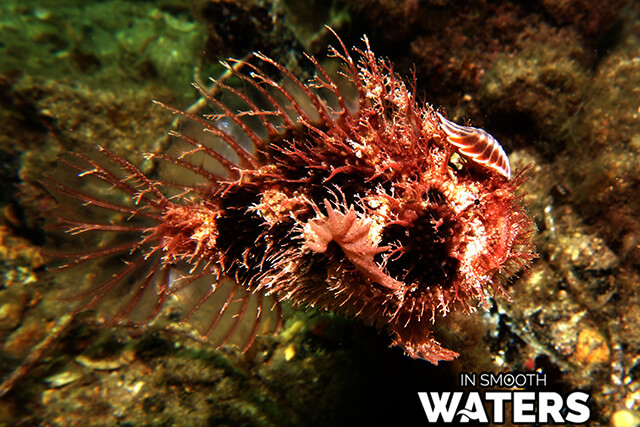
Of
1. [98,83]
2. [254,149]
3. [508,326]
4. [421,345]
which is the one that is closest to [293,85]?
[254,149]

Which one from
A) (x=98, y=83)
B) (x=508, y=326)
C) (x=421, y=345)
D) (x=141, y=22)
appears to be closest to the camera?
(x=421, y=345)

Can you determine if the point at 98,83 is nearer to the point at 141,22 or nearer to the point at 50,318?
the point at 141,22

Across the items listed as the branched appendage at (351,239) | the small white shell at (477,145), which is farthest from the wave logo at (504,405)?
the small white shell at (477,145)

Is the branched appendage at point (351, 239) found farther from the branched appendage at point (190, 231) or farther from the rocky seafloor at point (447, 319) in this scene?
the rocky seafloor at point (447, 319)

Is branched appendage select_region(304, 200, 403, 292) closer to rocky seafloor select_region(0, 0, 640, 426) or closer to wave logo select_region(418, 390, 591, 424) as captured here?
rocky seafloor select_region(0, 0, 640, 426)

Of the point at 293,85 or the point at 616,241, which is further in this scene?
the point at 616,241

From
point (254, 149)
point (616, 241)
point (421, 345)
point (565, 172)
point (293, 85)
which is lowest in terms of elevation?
point (421, 345)
